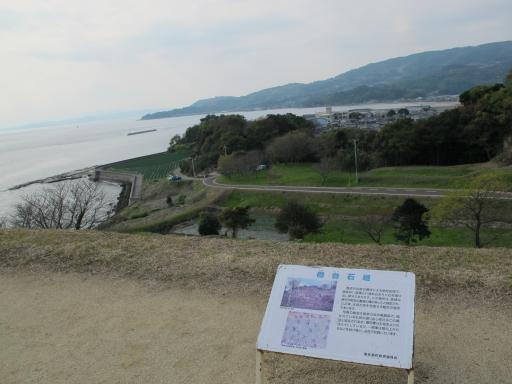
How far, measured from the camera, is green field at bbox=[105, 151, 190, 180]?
185 feet

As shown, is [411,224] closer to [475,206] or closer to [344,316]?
[475,206]

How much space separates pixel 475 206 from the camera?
57.8ft

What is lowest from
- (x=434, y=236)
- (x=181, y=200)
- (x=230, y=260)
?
(x=181, y=200)

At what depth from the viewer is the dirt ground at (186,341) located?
424 cm

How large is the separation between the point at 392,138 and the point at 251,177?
48.4 ft

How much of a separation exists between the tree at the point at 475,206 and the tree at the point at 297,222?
623 centimetres

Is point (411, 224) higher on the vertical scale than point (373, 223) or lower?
higher

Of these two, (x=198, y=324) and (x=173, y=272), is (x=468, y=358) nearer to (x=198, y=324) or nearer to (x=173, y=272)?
(x=198, y=324)

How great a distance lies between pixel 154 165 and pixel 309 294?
64.6 m

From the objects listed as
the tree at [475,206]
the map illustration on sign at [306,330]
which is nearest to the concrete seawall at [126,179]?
the tree at [475,206]

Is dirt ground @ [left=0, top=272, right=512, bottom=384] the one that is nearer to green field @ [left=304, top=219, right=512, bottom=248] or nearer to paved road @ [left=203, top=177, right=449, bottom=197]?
green field @ [left=304, top=219, right=512, bottom=248]

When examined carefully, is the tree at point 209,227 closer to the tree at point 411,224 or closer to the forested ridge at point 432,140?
the tree at point 411,224

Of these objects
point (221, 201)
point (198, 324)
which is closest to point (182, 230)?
point (221, 201)

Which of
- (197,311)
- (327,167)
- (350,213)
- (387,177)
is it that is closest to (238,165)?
(327,167)
